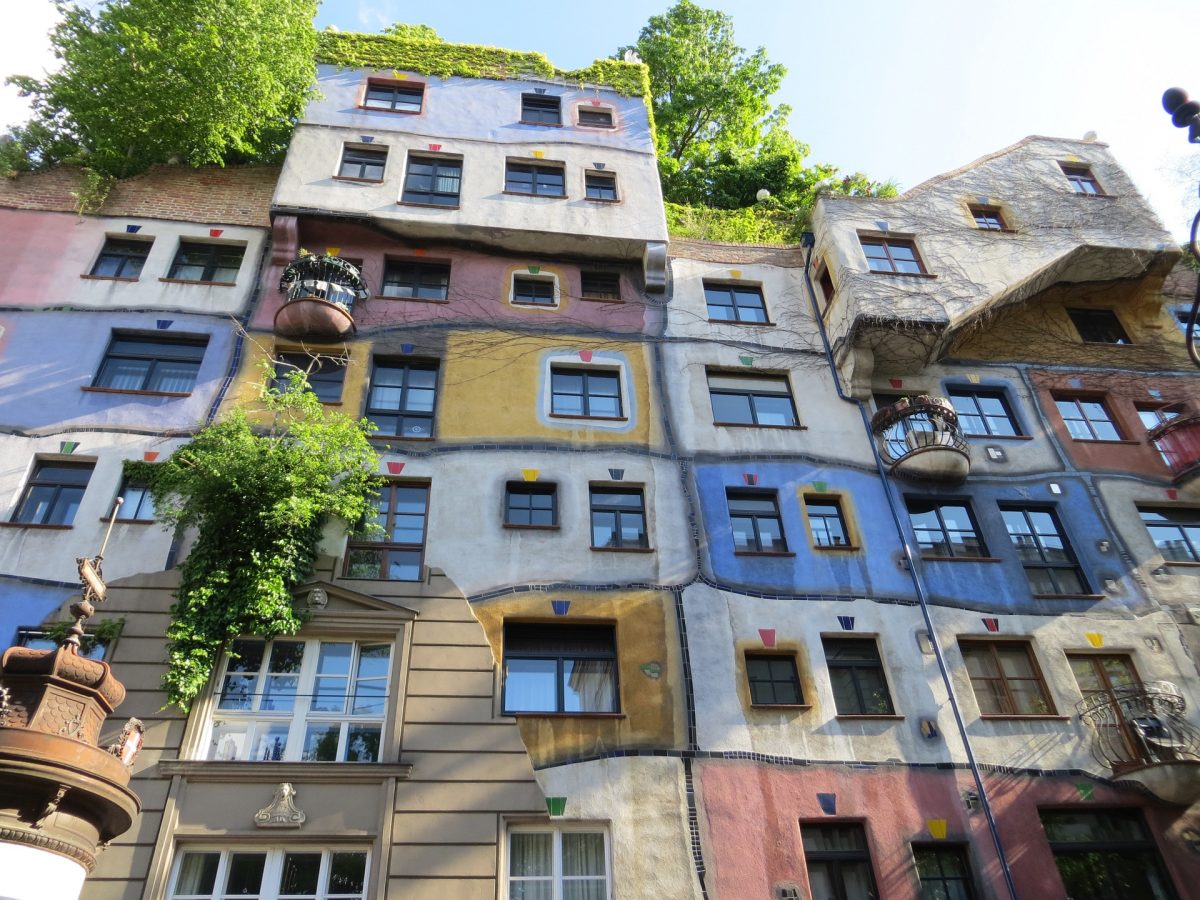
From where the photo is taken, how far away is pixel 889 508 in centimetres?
1517

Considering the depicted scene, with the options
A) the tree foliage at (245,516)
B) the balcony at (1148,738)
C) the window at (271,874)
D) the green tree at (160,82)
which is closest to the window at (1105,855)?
the balcony at (1148,738)

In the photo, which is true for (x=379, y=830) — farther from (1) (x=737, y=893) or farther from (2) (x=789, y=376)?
(2) (x=789, y=376)

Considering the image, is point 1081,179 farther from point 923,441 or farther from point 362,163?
point 362,163

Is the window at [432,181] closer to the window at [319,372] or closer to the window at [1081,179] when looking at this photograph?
the window at [319,372]

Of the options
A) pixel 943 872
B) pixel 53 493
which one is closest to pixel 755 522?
pixel 943 872

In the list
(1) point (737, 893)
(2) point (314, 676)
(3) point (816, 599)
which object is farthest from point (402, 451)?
(1) point (737, 893)

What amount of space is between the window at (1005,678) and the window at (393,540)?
8.70 m

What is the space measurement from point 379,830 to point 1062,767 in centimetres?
949

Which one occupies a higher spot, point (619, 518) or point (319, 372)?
point (319, 372)

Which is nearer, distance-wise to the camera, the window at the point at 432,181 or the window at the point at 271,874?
the window at the point at 271,874

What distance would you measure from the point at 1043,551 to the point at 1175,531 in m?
2.88

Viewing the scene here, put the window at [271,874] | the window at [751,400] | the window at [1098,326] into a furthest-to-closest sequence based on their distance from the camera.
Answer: the window at [1098,326] → the window at [751,400] → the window at [271,874]

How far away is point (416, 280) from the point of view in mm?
17859

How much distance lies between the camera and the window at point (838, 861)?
1124 cm
